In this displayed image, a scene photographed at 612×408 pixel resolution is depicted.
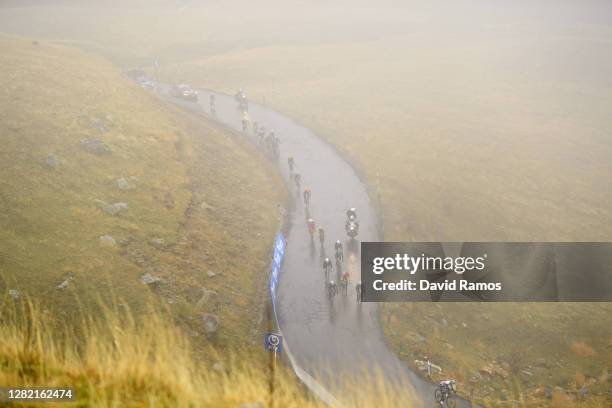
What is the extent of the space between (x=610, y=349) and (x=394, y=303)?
37.9 ft

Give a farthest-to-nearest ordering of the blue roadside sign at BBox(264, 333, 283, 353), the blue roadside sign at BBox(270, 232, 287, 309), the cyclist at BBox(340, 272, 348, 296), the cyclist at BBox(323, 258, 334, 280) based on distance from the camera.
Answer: the cyclist at BBox(323, 258, 334, 280) < the cyclist at BBox(340, 272, 348, 296) < the blue roadside sign at BBox(270, 232, 287, 309) < the blue roadside sign at BBox(264, 333, 283, 353)

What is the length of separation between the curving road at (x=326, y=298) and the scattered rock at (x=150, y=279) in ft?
21.9

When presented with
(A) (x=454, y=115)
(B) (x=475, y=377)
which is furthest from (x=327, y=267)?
(A) (x=454, y=115)

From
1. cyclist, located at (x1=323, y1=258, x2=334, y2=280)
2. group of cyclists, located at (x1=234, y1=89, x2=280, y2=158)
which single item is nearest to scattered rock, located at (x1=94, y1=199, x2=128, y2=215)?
cyclist, located at (x1=323, y1=258, x2=334, y2=280)

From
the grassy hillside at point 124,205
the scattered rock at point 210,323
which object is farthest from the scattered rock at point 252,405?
the scattered rock at point 210,323

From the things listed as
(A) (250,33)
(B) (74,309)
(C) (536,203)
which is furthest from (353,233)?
(A) (250,33)

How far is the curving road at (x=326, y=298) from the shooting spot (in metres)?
22.1

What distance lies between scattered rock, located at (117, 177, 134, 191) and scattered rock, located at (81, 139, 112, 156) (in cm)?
452

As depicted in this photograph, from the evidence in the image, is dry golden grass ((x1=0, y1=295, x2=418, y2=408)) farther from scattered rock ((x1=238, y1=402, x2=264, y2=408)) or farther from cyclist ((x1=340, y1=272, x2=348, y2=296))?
cyclist ((x1=340, y1=272, x2=348, y2=296))

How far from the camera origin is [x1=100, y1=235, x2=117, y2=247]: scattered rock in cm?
2473

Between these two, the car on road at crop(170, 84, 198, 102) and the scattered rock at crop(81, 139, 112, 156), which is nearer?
the scattered rock at crop(81, 139, 112, 156)

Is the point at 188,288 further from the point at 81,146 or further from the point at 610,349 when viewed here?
the point at 610,349

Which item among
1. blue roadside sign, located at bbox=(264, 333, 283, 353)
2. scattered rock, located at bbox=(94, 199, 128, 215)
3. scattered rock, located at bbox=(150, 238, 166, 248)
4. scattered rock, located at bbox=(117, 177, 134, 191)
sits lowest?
blue roadside sign, located at bbox=(264, 333, 283, 353)

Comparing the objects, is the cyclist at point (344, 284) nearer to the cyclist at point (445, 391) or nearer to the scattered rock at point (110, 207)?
the cyclist at point (445, 391)
